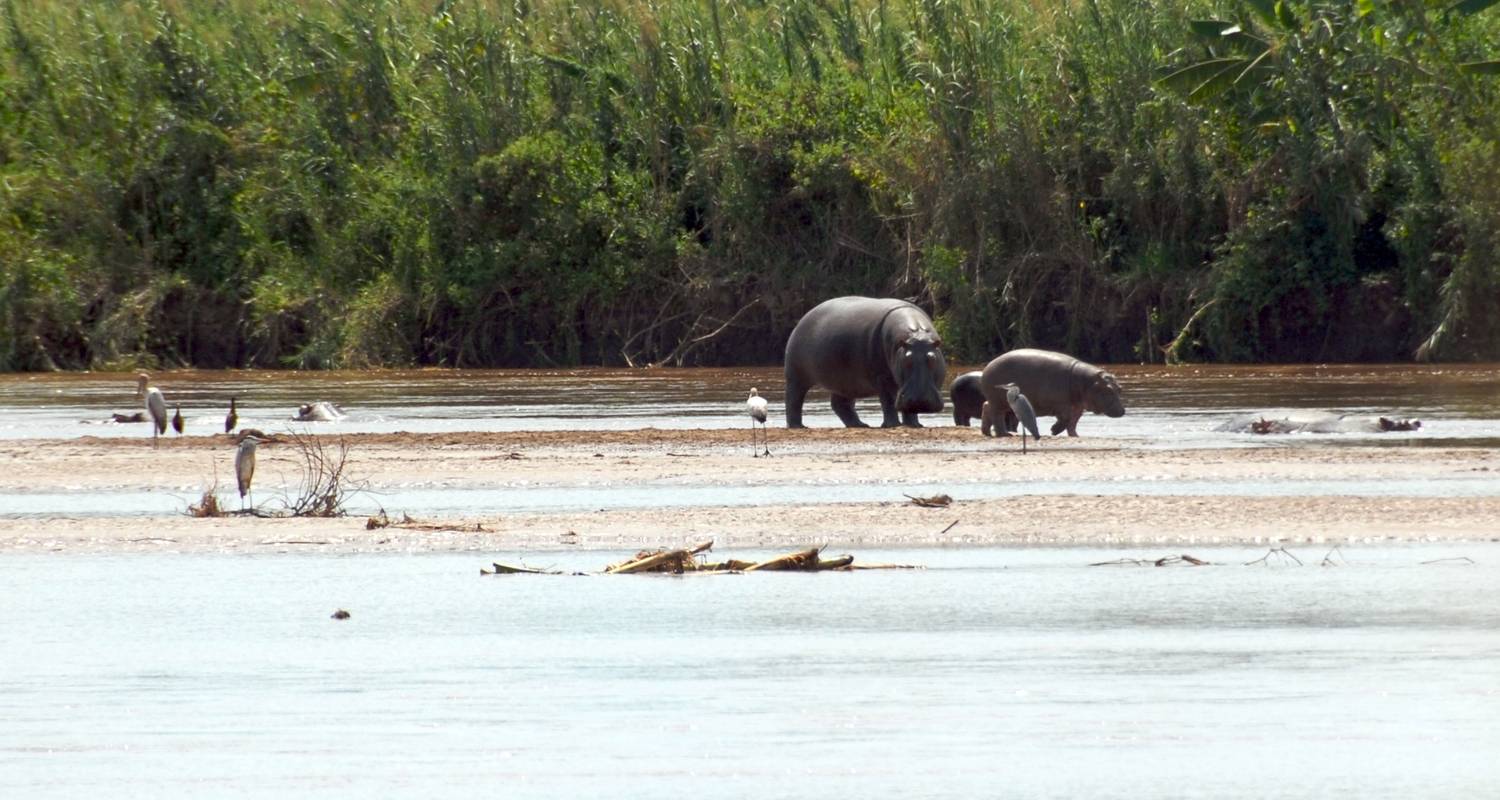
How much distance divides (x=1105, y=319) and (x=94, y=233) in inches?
652

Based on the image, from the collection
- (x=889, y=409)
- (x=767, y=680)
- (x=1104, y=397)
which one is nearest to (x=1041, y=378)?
(x=1104, y=397)

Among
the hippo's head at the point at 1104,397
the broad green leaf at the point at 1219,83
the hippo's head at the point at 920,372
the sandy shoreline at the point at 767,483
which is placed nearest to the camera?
the sandy shoreline at the point at 767,483

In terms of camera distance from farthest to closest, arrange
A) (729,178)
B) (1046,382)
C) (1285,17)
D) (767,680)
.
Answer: (729,178), (1285,17), (1046,382), (767,680)

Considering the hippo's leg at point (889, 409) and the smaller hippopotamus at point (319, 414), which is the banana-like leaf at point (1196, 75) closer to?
the hippo's leg at point (889, 409)

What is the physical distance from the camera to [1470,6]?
93.9 feet

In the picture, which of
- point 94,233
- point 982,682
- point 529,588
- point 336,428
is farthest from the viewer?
point 94,233

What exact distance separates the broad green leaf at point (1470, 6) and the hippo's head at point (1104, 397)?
11.0m

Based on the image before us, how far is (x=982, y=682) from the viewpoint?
816cm

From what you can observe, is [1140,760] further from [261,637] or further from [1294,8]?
[1294,8]

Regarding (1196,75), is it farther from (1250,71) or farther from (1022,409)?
(1022,409)

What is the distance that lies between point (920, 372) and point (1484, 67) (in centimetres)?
1202

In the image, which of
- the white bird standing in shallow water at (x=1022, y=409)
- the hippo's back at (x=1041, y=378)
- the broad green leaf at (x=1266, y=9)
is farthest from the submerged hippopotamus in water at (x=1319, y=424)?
the broad green leaf at (x=1266, y=9)

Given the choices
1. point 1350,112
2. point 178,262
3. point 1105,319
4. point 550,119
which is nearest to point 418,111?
point 550,119

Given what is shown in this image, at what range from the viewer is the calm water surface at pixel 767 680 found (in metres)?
6.82
